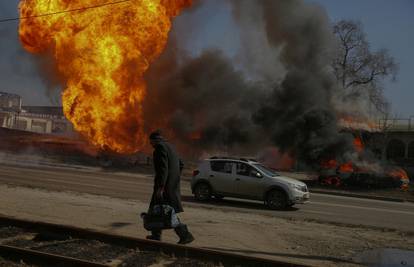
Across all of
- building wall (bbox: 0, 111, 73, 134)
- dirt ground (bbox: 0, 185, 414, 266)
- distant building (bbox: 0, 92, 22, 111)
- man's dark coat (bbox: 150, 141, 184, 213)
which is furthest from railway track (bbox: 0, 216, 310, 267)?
distant building (bbox: 0, 92, 22, 111)

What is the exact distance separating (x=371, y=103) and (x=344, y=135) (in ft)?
60.8

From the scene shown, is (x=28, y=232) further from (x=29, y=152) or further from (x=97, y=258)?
(x=29, y=152)

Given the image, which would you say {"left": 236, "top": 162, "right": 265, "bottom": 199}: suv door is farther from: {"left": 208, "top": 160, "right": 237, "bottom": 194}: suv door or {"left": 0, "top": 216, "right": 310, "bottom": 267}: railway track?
{"left": 0, "top": 216, "right": 310, "bottom": 267}: railway track

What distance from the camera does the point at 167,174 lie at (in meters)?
7.47

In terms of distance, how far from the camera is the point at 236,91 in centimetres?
3962

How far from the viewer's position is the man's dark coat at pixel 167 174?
24.2 ft

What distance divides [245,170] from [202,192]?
186cm

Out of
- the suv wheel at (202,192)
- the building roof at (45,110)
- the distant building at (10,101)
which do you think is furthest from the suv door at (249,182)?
the building roof at (45,110)

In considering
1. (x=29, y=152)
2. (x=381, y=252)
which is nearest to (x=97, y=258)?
(x=381, y=252)

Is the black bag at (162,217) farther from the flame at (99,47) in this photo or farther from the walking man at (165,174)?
the flame at (99,47)

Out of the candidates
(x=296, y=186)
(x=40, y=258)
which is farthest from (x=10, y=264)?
(x=296, y=186)

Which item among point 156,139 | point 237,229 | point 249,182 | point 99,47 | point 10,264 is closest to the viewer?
point 10,264

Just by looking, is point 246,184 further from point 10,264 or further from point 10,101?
point 10,101

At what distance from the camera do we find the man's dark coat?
24.2 feet
